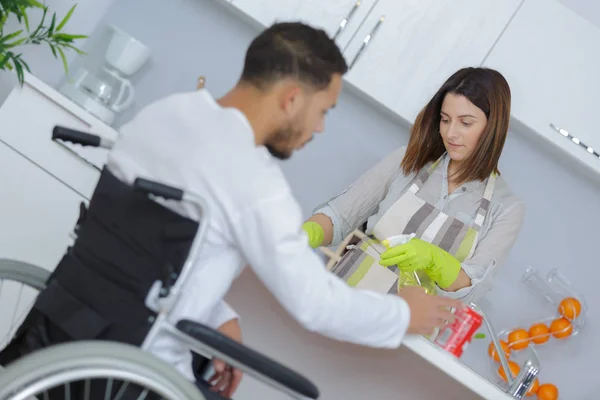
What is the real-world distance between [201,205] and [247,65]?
0.31 meters

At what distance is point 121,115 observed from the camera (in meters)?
3.07

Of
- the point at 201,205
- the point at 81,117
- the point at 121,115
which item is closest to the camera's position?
the point at 201,205

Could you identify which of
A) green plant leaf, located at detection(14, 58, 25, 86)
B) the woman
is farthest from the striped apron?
green plant leaf, located at detection(14, 58, 25, 86)

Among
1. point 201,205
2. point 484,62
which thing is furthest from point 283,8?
point 201,205

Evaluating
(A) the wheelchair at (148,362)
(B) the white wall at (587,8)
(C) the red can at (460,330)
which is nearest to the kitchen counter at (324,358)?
(C) the red can at (460,330)

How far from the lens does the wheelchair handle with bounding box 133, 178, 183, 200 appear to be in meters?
1.08

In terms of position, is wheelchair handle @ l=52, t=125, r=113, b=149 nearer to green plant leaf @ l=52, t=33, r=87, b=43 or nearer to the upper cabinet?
green plant leaf @ l=52, t=33, r=87, b=43

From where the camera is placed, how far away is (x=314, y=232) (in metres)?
2.04

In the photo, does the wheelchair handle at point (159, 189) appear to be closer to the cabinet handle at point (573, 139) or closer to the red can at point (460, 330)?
the red can at point (460, 330)

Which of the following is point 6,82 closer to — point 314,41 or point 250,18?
point 250,18

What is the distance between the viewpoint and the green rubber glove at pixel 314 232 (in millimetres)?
2025

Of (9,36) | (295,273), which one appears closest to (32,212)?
(9,36)

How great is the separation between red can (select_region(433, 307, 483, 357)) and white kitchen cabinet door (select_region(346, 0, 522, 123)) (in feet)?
4.15

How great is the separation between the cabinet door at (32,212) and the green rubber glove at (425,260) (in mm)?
1275
